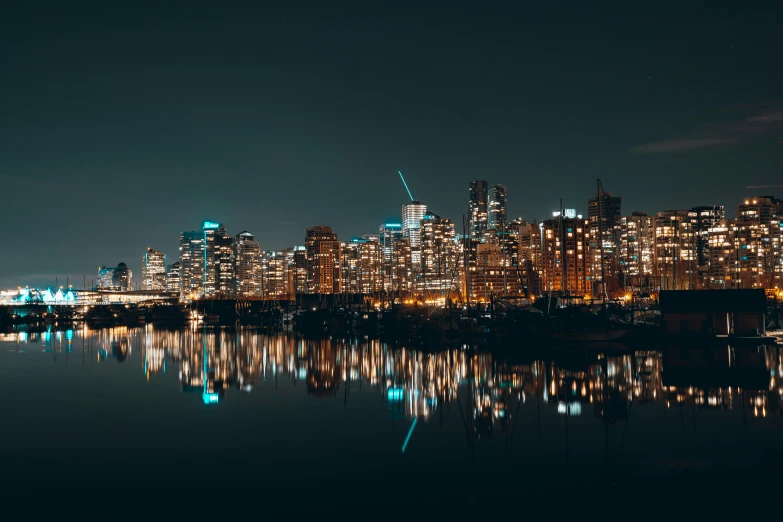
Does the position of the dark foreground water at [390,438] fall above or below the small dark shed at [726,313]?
below

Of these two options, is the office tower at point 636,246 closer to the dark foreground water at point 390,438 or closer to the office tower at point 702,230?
the office tower at point 702,230

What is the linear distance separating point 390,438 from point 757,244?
16913cm

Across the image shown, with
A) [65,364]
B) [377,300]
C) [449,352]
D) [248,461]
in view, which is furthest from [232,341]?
[377,300]

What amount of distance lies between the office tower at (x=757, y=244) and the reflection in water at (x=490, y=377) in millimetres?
129895

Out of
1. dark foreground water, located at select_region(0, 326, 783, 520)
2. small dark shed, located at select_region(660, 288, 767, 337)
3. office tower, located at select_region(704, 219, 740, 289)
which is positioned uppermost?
office tower, located at select_region(704, 219, 740, 289)

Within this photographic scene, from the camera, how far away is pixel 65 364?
147 feet

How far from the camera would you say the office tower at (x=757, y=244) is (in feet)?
507

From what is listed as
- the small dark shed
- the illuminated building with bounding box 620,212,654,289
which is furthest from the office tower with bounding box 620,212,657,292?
the small dark shed

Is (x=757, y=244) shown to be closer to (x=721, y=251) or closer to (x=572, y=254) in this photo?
(x=721, y=251)

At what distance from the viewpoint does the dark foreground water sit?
45.1 ft

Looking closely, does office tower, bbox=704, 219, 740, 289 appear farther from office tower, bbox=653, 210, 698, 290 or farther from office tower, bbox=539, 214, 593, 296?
office tower, bbox=539, 214, 593, 296

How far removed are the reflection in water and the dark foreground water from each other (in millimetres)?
184

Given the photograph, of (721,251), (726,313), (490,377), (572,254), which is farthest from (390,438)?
(721,251)

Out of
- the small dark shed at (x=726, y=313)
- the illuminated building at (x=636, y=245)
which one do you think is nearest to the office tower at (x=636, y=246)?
the illuminated building at (x=636, y=245)
